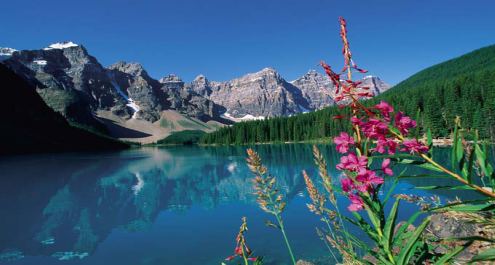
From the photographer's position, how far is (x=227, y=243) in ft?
52.2

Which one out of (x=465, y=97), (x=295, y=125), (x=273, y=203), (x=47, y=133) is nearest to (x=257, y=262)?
(x=273, y=203)

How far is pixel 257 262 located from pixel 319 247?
482 inches

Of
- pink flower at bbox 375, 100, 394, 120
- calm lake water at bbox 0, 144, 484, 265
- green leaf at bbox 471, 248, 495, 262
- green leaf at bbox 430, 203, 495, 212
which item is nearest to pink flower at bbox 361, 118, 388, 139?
pink flower at bbox 375, 100, 394, 120

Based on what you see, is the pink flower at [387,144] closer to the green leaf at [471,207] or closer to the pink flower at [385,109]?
the pink flower at [385,109]

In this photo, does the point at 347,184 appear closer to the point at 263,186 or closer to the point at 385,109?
the point at 385,109

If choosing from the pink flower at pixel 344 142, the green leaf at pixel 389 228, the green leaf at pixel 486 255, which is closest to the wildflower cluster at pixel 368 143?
the pink flower at pixel 344 142

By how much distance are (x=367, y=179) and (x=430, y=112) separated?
3675 inches

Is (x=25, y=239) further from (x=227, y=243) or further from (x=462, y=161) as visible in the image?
(x=462, y=161)

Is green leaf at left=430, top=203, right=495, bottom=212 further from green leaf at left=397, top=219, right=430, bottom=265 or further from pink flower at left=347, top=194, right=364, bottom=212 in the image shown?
pink flower at left=347, top=194, right=364, bottom=212

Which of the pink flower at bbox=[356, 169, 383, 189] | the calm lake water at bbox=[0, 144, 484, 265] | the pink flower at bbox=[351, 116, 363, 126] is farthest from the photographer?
the calm lake water at bbox=[0, 144, 484, 265]

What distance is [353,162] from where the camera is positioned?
1.76 metres

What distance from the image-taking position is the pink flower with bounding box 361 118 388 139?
1.69m

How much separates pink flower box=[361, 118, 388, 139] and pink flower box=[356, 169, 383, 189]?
22 centimetres

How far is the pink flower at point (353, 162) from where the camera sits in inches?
65.7
